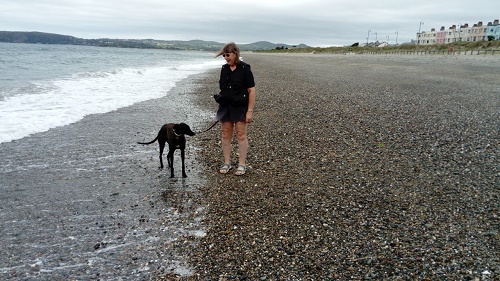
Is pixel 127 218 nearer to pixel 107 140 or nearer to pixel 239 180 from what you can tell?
pixel 239 180

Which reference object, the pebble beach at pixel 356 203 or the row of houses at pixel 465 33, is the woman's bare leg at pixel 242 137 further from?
the row of houses at pixel 465 33

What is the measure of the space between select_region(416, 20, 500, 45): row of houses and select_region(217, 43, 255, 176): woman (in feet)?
405

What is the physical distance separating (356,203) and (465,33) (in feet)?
466

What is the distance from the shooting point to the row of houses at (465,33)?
108750mm

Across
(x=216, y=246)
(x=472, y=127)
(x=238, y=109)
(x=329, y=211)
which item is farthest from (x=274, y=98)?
(x=216, y=246)

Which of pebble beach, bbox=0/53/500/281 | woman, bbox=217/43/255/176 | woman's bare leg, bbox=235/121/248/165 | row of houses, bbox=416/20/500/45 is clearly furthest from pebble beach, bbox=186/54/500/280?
row of houses, bbox=416/20/500/45

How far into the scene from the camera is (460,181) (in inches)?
211

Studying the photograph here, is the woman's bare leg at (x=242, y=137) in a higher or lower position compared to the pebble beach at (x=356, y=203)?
higher

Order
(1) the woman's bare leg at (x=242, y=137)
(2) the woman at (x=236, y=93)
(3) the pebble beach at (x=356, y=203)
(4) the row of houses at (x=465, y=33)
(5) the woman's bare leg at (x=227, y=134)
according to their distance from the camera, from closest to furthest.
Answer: (3) the pebble beach at (x=356, y=203)
(2) the woman at (x=236, y=93)
(1) the woman's bare leg at (x=242, y=137)
(5) the woman's bare leg at (x=227, y=134)
(4) the row of houses at (x=465, y=33)

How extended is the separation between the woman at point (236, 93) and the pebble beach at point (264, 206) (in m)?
0.88

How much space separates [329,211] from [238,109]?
7.27 ft

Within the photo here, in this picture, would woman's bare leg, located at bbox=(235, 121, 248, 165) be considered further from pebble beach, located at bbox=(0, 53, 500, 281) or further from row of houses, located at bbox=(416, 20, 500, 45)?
row of houses, located at bbox=(416, 20, 500, 45)

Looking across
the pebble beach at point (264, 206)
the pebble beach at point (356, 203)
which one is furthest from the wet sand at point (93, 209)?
the pebble beach at point (356, 203)

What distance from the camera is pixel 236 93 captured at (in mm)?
5426
